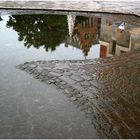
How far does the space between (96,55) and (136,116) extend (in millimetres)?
4307

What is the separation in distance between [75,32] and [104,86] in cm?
545

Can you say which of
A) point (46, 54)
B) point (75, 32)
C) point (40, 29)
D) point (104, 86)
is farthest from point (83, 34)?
point (104, 86)

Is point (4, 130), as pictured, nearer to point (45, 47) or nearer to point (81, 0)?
point (45, 47)

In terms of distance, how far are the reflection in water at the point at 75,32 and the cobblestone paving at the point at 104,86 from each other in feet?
3.66

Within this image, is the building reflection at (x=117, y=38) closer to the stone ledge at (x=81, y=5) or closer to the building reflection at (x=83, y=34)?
the building reflection at (x=83, y=34)

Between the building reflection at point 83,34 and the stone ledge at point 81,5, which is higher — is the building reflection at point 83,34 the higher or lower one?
the lower one

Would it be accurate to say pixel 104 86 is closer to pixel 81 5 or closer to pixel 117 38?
pixel 117 38

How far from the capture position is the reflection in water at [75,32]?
11666 mm

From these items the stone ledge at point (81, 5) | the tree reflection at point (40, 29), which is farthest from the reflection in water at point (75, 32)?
the stone ledge at point (81, 5)

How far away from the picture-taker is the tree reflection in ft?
39.4

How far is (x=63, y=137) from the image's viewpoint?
6.31 m

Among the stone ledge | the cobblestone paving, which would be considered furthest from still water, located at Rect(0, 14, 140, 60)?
the stone ledge

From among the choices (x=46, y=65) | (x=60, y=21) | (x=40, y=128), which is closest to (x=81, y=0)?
(x=60, y=21)

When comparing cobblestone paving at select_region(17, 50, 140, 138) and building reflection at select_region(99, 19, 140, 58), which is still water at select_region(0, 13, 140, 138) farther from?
cobblestone paving at select_region(17, 50, 140, 138)
